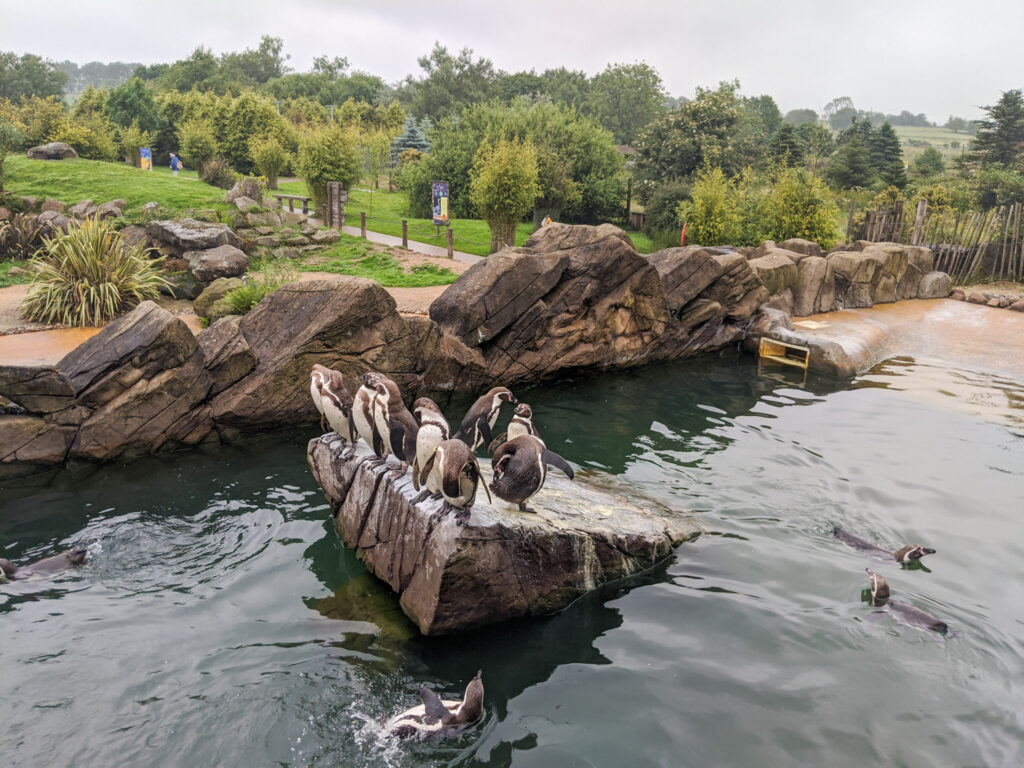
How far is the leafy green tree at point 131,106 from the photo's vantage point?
3888 centimetres

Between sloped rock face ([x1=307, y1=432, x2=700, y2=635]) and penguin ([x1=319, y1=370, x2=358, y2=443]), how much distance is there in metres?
0.23

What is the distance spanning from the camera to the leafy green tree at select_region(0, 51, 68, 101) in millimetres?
54375

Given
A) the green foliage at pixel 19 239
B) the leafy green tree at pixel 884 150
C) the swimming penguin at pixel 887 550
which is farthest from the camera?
the leafy green tree at pixel 884 150

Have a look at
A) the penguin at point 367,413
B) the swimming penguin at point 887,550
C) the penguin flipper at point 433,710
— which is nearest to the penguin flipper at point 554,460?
the penguin at point 367,413

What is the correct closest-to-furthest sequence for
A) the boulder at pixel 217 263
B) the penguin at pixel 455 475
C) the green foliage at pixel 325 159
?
the penguin at pixel 455 475
the boulder at pixel 217 263
the green foliage at pixel 325 159

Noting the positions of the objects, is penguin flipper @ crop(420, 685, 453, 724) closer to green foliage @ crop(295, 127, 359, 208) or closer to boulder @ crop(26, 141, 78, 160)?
green foliage @ crop(295, 127, 359, 208)

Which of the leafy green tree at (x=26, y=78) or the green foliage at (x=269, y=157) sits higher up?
the leafy green tree at (x=26, y=78)

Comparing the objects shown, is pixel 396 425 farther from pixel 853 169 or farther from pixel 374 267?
pixel 853 169

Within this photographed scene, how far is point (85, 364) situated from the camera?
916 cm

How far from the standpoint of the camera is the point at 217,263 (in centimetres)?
1580

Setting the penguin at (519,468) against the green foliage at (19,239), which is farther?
the green foliage at (19,239)

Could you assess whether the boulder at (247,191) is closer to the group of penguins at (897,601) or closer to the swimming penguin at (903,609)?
the group of penguins at (897,601)

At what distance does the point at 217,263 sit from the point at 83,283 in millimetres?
3366

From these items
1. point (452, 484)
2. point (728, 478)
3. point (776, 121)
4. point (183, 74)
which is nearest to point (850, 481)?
point (728, 478)
